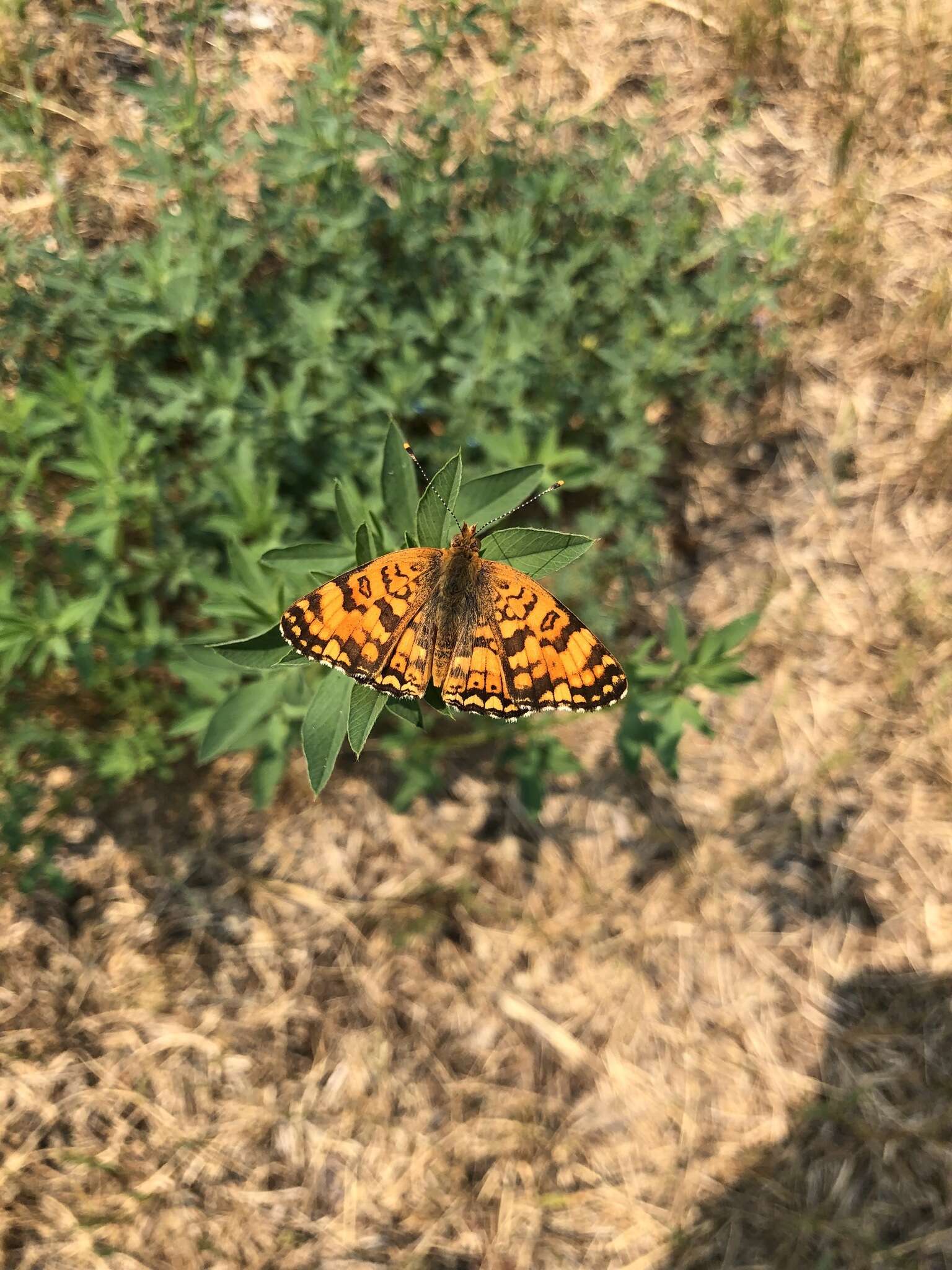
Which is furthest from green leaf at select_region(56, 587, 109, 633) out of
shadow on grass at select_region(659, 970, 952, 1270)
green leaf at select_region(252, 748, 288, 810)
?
shadow on grass at select_region(659, 970, 952, 1270)

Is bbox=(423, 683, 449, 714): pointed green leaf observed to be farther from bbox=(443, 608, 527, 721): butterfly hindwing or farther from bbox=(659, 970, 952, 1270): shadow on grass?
bbox=(659, 970, 952, 1270): shadow on grass

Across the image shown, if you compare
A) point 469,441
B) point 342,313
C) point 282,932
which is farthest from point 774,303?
point 282,932

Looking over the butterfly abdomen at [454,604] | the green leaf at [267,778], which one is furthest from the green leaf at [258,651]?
the green leaf at [267,778]

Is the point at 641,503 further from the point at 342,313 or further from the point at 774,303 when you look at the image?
the point at 342,313

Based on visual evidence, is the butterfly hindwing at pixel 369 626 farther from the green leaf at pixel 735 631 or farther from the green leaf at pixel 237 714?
the green leaf at pixel 735 631

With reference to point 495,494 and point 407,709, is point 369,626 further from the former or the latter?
point 495,494

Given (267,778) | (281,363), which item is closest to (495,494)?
(267,778)
